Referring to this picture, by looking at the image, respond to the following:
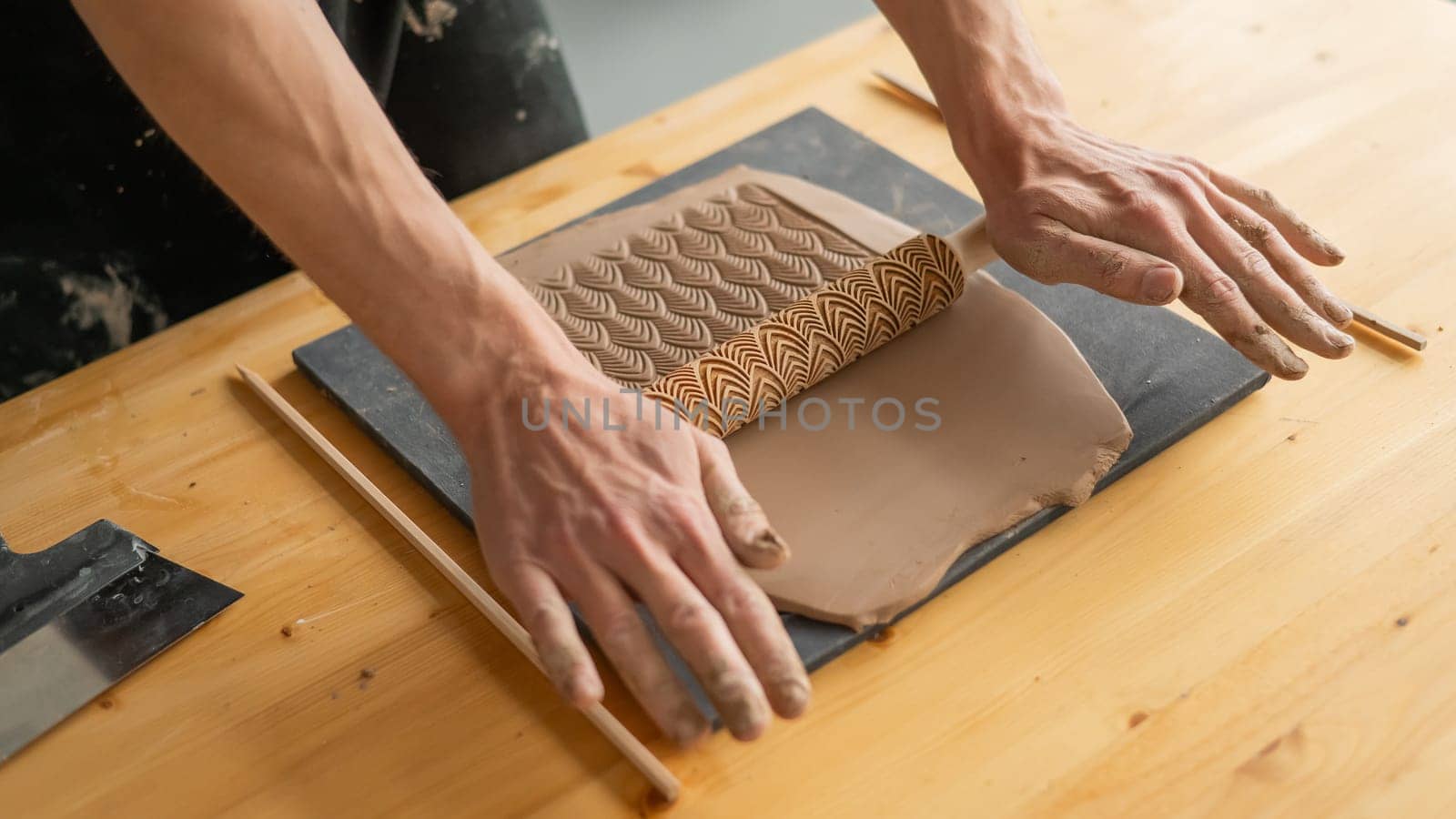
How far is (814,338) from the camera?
3.99ft

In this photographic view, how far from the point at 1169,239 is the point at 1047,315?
0.18 meters

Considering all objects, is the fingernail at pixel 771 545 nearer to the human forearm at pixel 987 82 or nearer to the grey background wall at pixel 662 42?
the human forearm at pixel 987 82

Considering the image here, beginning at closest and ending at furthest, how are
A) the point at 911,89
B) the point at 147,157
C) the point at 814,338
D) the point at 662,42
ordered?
the point at 814,338 < the point at 147,157 < the point at 911,89 < the point at 662,42

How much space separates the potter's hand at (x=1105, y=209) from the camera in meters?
1.14

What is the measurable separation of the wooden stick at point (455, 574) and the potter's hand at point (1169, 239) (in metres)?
0.64

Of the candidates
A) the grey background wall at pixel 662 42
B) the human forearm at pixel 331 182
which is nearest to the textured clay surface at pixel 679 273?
the human forearm at pixel 331 182

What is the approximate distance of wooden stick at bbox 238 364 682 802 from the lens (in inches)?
36.6

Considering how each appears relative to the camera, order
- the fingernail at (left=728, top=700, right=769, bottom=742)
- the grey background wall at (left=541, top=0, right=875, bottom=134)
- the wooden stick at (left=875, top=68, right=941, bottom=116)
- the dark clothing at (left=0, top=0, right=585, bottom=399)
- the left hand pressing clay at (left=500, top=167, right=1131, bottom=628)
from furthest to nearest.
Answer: the grey background wall at (left=541, top=0, right=875, bottom=134), the wooden stick at (left=875, top=68, right=941, bottom=116), the dark clothing at (left=0, top=0, right=585, bottom=399), the left hand pressing clay at (left=500, top=167, right=1131, bottom=628), the fingernail at (left=728, top=700, right=769, bottom=742)

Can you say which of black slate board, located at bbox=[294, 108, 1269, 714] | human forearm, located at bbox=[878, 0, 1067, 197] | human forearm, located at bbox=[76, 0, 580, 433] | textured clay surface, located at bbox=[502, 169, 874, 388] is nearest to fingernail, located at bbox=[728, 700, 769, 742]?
black slate board, located at bbox=[294, 108, 1269, 714]

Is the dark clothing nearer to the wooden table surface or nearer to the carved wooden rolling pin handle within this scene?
the wooden table surface

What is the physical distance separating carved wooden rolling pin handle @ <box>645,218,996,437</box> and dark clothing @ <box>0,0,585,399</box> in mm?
666

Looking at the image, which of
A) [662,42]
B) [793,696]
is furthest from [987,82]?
[662,42]

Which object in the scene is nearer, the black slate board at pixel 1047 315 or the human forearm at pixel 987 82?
the black slate board at pixel 1047 315

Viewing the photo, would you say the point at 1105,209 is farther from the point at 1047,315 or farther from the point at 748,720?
the point at 748,720
